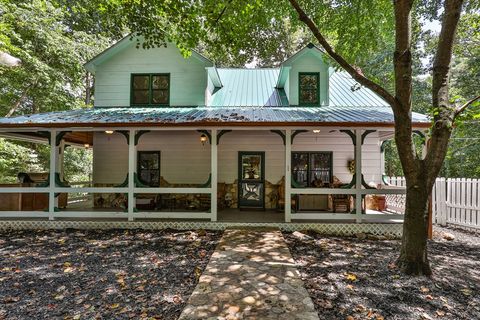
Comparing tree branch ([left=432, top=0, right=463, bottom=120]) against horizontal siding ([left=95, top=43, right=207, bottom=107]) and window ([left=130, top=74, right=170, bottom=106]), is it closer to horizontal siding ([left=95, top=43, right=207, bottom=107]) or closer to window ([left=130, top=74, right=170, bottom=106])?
horizontal siding ([left=95, top=43, right=207, bottom=107])

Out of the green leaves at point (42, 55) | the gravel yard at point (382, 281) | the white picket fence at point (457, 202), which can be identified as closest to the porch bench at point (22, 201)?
the green leaves at point (42, 55)

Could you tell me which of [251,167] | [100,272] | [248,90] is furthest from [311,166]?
[100,272]

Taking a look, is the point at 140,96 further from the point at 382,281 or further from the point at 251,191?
the point at 382,281

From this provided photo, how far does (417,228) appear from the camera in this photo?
470 cm

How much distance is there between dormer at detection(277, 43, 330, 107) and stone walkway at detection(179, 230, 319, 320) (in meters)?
6.36

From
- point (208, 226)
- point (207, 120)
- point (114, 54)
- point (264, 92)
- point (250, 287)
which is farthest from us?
point (264, 92)

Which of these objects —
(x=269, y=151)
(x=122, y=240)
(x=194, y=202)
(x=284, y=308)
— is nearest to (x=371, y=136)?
(x=269, y=151)

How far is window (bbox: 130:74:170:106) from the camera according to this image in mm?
10477

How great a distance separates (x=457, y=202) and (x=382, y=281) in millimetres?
6118

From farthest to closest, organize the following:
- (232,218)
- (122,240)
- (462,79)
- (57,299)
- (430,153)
→ (462,79)
(232,218)
(122,240)
(430,153)
(57,299)

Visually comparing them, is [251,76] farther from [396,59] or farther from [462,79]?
[462,79]

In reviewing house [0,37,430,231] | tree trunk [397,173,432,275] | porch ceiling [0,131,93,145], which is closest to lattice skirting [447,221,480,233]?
house [0,37,430,231]

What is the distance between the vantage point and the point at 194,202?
1016 cm

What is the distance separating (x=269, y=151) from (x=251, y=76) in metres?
4.78
